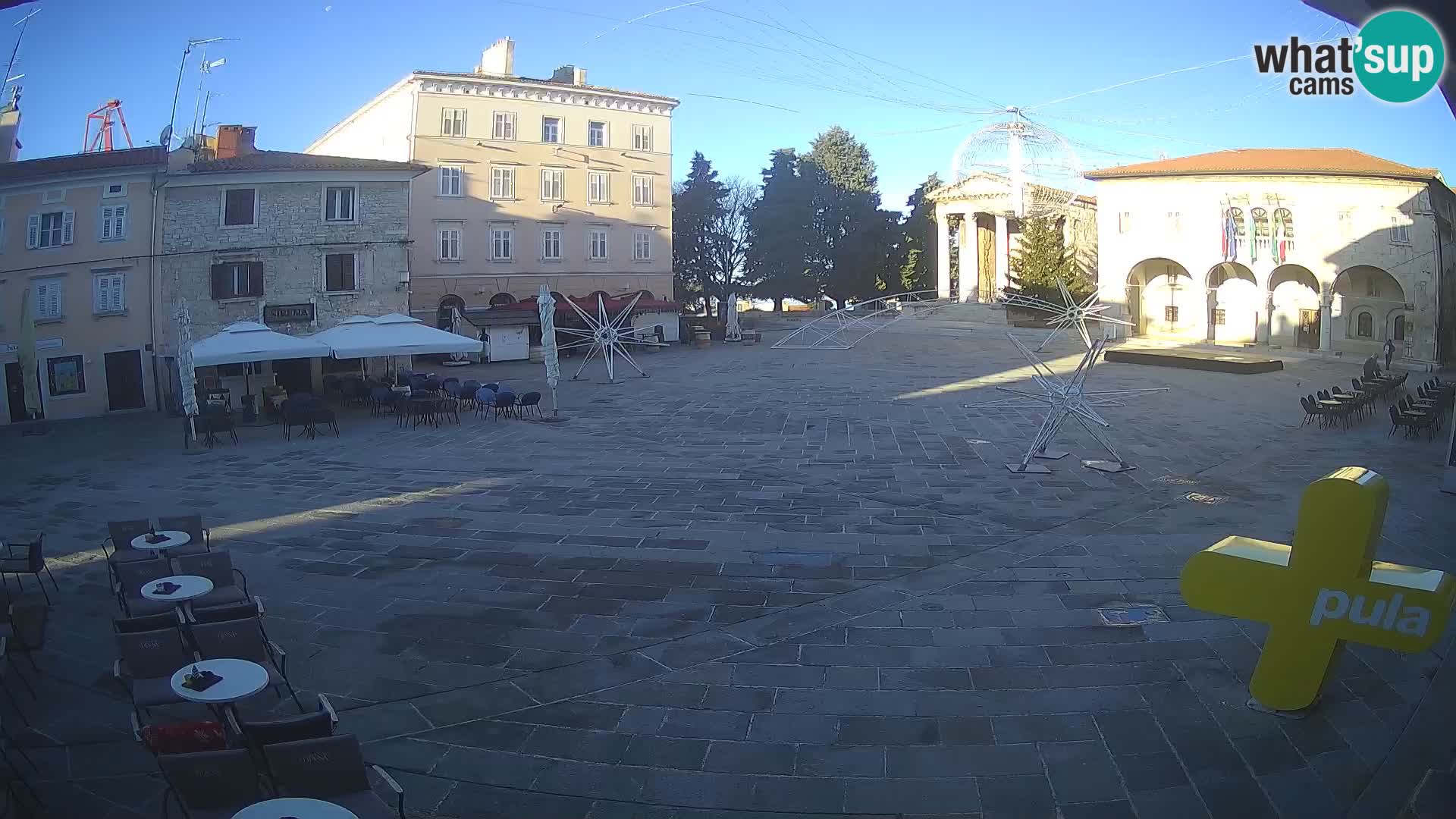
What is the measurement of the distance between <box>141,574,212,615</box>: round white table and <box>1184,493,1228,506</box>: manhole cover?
35.2 ft

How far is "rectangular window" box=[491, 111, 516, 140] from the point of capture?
39.4 meters

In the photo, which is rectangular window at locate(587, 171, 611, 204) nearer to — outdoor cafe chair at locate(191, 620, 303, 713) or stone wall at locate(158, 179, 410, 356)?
stone wall at locate(158, 179, 410, 356)

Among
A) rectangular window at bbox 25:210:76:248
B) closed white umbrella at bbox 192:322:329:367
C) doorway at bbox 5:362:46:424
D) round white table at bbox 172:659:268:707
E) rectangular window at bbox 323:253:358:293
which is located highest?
rectangular window at bbox 25:210:76:248

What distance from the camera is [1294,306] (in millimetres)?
35656

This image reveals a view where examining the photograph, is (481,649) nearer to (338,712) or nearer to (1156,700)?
(338,712)

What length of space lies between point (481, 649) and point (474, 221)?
1356 inches

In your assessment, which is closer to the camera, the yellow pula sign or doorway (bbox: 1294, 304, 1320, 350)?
the yellow pula sign

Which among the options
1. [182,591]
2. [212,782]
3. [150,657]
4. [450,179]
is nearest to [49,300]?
[450,179]

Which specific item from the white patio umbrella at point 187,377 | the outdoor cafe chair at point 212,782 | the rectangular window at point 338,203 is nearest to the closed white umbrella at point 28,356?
the white patio umbrella at point 187,377

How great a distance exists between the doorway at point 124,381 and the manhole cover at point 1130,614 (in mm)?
24127

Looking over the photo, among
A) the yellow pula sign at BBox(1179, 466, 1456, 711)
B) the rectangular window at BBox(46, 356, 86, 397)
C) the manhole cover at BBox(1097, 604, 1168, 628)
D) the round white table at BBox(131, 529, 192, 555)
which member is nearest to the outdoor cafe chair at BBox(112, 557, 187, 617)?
the round white table at BBox(131, 529, 192, 555)

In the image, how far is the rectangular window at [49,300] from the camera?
74.0 ft

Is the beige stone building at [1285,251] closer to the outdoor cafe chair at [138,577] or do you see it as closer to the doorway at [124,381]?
the outdoor cafe chair at [138,577]

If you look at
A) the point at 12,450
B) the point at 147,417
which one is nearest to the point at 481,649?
the point at 12,450
